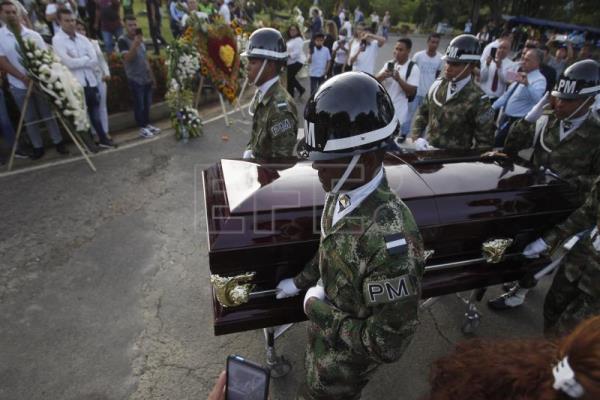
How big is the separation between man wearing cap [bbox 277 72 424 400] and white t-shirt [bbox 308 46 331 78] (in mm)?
6966

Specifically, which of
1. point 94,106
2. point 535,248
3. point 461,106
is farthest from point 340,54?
point 535,248

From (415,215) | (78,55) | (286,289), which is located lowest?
(286,289)

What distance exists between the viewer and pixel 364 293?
131 cm

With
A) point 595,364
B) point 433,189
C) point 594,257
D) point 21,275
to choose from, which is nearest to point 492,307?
point 594,257

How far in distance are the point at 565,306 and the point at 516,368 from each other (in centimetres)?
190

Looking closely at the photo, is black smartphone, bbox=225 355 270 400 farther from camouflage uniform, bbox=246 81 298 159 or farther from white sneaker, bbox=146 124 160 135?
white sneaker, bbox=146 124 160 135

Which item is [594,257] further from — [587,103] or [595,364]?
[595,364]

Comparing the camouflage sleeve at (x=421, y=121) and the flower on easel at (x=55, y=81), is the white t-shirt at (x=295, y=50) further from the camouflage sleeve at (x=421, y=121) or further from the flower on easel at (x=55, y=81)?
the camouflage sleeve at (x=421, y=121)

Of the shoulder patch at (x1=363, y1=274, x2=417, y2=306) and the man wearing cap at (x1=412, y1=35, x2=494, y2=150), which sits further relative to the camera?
the man wearing cap at (x1=412, y1=35, x2=494, y2=150)

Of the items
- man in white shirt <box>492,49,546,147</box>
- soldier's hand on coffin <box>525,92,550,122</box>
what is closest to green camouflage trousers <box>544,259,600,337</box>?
soldier's hand on coffin <box>525,92,550,122</box>

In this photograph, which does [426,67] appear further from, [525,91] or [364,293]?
[364,293]

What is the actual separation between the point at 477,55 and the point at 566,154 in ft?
4.00

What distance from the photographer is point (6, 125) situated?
4.76 m

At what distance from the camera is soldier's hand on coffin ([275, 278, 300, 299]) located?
Result: 1859 millimetres
